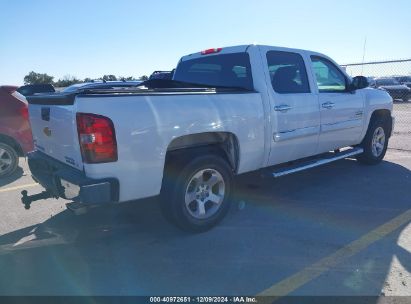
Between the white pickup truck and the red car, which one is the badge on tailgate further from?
the red car

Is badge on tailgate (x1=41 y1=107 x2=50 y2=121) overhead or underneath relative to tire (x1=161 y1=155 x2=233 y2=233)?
overhead

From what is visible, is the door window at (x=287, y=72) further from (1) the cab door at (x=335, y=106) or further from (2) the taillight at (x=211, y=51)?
(2) the taillight at (x=211, y=51)

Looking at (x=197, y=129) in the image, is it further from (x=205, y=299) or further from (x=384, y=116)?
(x=384, y=116)

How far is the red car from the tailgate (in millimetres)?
2631

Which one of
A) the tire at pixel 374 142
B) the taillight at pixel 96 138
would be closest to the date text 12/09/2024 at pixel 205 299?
the taillight at pixel 96 138

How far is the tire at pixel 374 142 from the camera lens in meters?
6.42

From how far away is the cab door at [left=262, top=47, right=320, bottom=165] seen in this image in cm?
441

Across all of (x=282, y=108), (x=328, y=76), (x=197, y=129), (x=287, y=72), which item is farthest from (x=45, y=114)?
(x=328, y=76)

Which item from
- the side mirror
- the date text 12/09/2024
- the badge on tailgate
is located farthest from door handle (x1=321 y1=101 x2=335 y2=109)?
the badge on tailgate

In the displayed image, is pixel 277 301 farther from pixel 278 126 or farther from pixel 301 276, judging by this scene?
pixel 278 126

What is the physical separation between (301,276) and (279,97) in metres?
2.17

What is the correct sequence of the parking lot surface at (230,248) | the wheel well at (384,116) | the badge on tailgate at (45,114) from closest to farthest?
the parking lot surface at (230,248), the badge on tailgate at (45,114), the wheel well at (384,116)

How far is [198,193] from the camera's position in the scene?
155 inches

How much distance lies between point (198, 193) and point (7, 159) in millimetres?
4273
